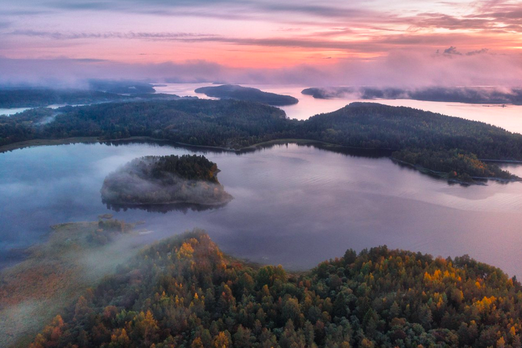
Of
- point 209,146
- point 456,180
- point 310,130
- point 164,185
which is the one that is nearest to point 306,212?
point 164,185

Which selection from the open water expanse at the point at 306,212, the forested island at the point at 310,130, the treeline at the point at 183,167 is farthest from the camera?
the forested island at the point at 310,130

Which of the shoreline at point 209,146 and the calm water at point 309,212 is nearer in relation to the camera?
the calm water at point 309,212

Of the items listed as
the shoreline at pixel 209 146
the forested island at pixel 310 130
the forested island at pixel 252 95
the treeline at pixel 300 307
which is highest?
the forested island at pixel 252 95

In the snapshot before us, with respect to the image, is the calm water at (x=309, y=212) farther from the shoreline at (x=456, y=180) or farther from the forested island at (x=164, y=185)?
the forested island at (x=164, y=185)

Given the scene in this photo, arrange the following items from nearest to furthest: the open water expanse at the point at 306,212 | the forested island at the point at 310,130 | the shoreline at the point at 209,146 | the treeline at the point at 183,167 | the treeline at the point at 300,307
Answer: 1. the treeline at the point at 300,307
2. the open water expanse at the point at 306,212
3. the treeline at the point at 183,167
4. the forested island at the point at 310,130
5. the shoreline at the point at 209,146

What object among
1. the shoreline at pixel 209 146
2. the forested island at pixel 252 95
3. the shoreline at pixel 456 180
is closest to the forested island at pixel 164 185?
the shoreline at pixel 209 146

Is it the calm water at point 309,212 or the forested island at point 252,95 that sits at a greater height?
the forested island at point 252,95

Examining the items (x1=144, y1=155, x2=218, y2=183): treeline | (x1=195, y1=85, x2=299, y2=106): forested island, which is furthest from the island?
(x1=144, y1=155, x2=218, y2=183): treeline
